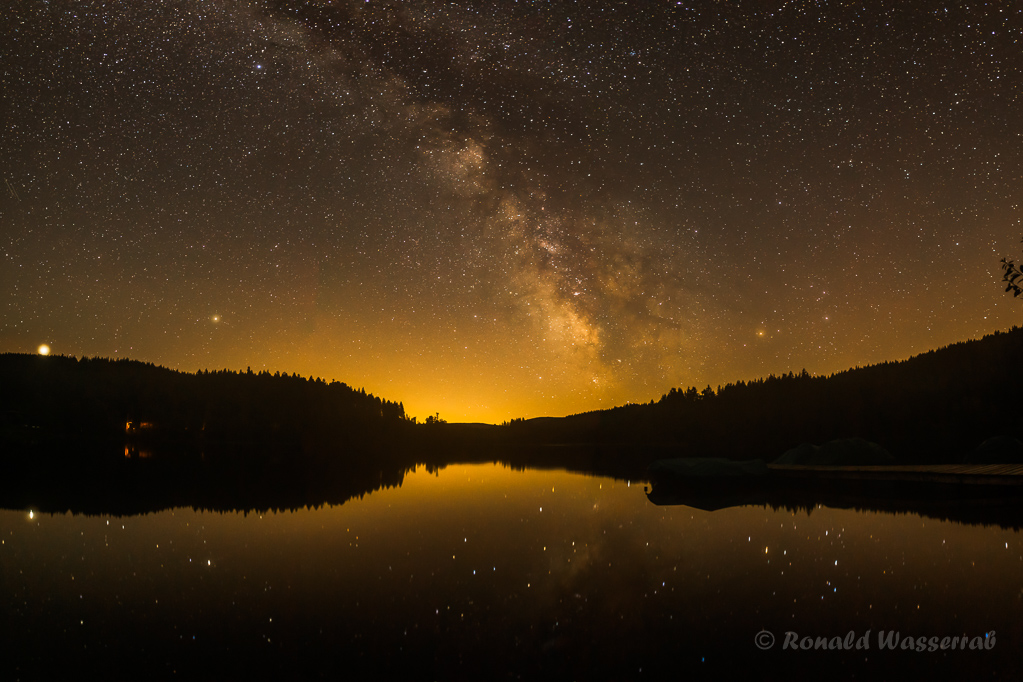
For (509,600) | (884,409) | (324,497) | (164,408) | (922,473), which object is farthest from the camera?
(164,408)

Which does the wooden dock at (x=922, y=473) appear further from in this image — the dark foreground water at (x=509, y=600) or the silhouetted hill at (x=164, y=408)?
the silhouetted hill at (x=164, y=408)

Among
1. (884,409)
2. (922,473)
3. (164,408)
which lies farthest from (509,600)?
(164,408)

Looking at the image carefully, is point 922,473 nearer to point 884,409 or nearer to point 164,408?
point 884,409

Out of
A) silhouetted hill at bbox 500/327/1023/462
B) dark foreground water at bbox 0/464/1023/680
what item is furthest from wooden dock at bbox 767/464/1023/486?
silhouetted hill at bbox 500/327/1023/462

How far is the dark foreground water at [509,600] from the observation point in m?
5.67

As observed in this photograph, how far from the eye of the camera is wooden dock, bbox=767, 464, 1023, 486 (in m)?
19.5

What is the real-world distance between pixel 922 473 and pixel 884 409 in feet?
169

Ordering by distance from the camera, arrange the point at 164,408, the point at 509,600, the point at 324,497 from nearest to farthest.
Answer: the point at 509,600
the point at 324,497
the point at 164,408

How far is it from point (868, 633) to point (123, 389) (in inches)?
4912

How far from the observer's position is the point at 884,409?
6612 centimetres

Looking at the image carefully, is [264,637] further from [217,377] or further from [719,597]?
[217,377]

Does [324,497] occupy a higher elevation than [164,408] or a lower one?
lower

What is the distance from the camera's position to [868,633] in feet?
21.2

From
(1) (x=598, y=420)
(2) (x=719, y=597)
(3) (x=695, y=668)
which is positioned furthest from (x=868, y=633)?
(1) (x=598, y=420)
